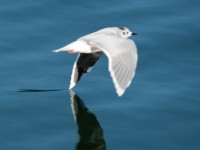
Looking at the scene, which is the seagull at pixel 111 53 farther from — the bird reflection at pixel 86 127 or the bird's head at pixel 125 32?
the bird reflection at pixel 86 127

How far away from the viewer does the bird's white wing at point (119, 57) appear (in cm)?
873

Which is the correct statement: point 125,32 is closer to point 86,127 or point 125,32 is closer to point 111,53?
point 111,53

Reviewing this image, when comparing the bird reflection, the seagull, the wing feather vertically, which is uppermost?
the seagull

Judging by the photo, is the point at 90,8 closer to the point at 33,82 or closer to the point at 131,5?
the point at 131,5

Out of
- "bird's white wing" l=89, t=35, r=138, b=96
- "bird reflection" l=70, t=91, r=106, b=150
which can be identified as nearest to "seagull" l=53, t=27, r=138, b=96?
"bird's white wing" l=89, t=35, r=138, b=96

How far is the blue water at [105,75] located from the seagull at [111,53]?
0.58 ft

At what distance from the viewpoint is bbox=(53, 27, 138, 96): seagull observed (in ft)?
28.9

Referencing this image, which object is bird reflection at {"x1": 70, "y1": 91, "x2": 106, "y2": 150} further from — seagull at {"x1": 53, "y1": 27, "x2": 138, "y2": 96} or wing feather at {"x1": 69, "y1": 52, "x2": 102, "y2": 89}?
seagull at {"x1": 53, "y1": 27, "x2": 138, "y2": 96}

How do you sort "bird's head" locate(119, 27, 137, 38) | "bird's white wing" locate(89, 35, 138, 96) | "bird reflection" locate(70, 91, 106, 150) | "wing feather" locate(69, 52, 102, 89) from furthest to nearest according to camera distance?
"bird's head" locate(119, 27, 137, 38), "wing feather" locate(69, 52, 102, 89), "bird reflection" locate(70, 91, 106, 150), "bird's white wing" locate(89, 35, 138, 96)

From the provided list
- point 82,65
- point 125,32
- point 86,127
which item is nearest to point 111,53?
point 86,127

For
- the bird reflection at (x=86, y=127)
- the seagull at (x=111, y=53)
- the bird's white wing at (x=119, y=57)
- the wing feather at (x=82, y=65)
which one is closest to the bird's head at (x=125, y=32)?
the seagull at (x=111, y=53)

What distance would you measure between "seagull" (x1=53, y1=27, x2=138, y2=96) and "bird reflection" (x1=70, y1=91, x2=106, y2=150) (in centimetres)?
30

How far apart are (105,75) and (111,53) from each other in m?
1.23

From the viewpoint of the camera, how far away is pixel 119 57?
913cm
